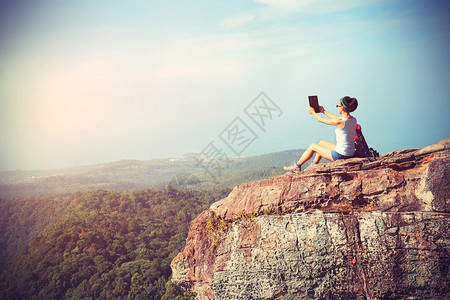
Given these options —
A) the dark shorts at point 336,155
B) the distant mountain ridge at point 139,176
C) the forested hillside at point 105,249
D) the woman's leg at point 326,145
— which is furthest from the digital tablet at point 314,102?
the distant mountain ridge at point 139,176

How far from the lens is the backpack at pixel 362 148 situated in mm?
9086

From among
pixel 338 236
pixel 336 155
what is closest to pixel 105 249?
pixel 336 155

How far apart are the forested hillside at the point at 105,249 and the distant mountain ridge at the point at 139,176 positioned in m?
25.7

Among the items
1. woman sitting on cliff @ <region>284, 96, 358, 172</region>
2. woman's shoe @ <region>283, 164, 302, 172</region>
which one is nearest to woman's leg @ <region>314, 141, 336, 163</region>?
woman sitting on cliff @ <region>284, 96, 358, 172</region>

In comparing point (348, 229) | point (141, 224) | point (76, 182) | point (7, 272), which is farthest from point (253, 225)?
point (76, 182)

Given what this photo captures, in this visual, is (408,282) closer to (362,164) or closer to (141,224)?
(362,164)

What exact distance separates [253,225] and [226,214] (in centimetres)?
122

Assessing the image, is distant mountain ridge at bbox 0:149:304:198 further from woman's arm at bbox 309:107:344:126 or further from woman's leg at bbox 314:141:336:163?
woman's arm at bbox 309:107:344:126

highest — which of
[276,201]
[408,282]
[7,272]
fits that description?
[276,201]

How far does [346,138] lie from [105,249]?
4867cm

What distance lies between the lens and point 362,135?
362 inches

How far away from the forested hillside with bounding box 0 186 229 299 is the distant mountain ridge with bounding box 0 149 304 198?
25.7 meters

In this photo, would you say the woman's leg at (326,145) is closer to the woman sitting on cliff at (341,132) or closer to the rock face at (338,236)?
the woman sitting on cliff at (341,132)

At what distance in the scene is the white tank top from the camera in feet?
28.2
